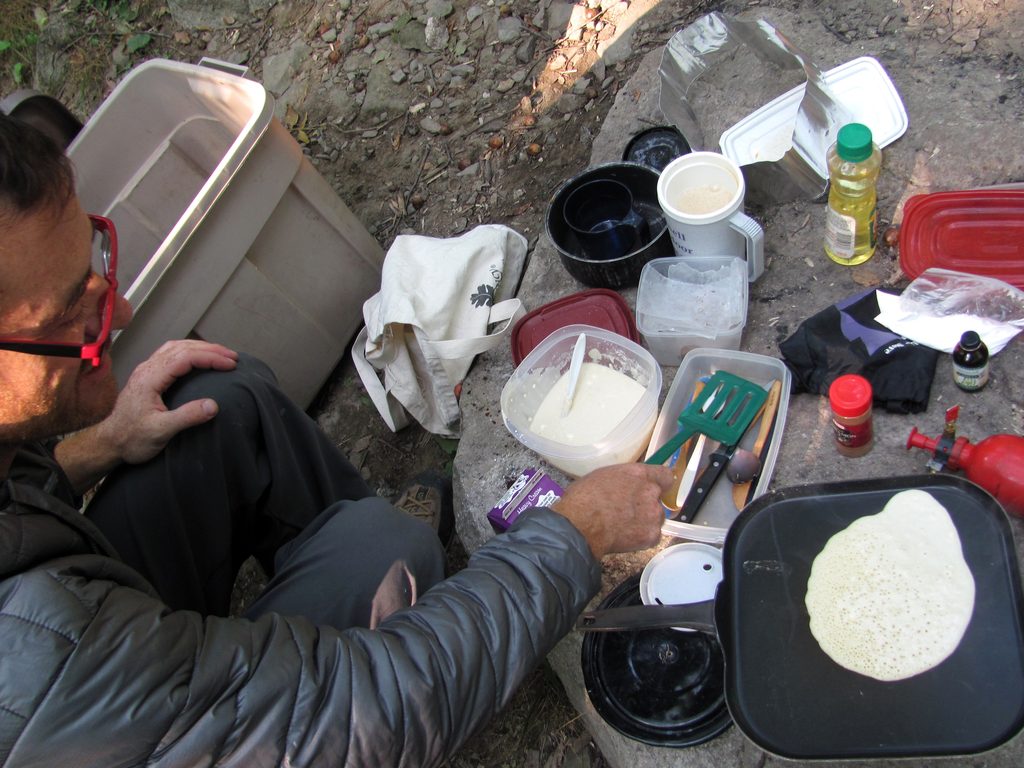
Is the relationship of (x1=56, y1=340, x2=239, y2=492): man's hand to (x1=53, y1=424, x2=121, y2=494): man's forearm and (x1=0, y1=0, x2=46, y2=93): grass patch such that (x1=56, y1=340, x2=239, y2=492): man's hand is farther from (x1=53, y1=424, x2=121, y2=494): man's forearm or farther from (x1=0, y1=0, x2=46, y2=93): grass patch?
(x1=0, y1=0, x2=46, y2=93): grass patch

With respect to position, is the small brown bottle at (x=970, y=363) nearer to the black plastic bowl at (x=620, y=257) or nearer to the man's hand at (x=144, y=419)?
the black plastic bowl at (x=620, y=257)

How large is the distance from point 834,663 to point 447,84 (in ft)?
9.83

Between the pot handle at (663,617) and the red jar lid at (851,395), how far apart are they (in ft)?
1.58

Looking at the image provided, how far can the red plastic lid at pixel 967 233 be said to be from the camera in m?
1.97

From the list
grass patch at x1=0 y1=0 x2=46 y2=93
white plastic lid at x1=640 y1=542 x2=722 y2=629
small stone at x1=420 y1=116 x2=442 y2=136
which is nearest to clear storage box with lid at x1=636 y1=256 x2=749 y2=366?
white plastic lid at x1=640 y1=542 x2=722 y2=629

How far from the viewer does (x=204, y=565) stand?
6.54 feet

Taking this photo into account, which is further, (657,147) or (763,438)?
(657,147)

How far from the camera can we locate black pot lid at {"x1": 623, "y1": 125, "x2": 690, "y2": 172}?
8.52ft

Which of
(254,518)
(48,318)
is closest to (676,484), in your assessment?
(254,518)

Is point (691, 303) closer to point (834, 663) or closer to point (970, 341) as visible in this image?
point (970, 341)

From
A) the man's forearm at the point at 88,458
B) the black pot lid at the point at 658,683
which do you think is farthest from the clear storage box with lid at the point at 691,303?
the man's forearm at the point at 88,458

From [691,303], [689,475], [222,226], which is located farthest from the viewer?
[222,226]

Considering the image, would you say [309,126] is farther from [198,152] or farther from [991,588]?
[991,588]

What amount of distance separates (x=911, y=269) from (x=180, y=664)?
1827mm
